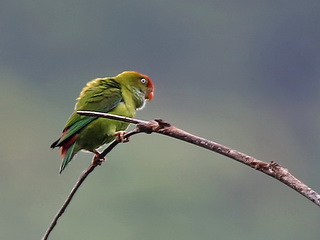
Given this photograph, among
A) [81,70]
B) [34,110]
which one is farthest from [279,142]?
[81,70]

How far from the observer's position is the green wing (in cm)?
552

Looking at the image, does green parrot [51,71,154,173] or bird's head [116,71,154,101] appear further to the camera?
bird's head [116,71,154,101]

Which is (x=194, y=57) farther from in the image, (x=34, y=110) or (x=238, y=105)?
(x=34, y=110)

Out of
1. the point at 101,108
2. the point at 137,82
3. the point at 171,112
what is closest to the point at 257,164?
the point at 101,108

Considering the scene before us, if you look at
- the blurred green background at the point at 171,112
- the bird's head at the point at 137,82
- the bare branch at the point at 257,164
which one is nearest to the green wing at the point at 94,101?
the bird's head at the point at 137,82

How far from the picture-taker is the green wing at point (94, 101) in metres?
5.52

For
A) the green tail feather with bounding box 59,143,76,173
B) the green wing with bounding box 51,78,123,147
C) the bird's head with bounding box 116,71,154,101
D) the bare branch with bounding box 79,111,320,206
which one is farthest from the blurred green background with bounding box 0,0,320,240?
the bare branch with bounding box 79,111,320,206

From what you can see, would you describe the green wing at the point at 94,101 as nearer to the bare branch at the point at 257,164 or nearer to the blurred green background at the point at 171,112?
the bare branch at the point at 257,164

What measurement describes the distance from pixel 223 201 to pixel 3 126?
459 inches

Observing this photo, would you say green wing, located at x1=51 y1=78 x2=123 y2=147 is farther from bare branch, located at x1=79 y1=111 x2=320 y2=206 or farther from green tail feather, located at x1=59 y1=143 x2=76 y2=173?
bare branch, located at x1=79 y1=111 x2=320 y2=206

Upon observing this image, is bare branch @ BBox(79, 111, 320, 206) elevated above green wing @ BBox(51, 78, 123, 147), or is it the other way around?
green wing @ BBox(51, 78, 123, 147)

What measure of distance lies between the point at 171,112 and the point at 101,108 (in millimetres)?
44011

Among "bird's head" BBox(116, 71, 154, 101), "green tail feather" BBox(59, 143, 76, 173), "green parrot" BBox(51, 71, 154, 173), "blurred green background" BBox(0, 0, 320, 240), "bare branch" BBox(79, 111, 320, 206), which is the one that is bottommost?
"bare branch" BBox(79, 111, 320, 206)

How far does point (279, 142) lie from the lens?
50.3 metres
